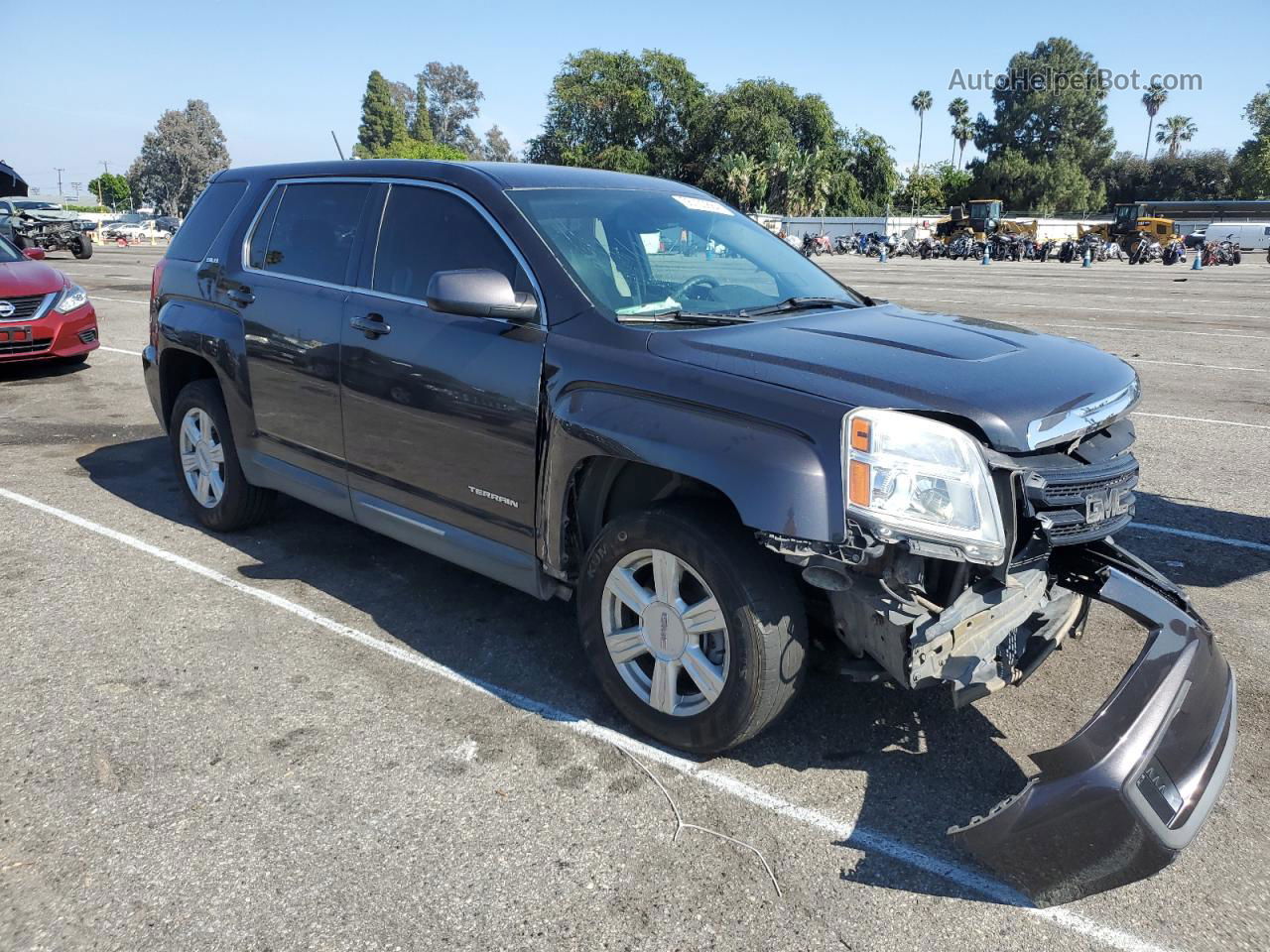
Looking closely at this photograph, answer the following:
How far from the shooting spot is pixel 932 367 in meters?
3.02

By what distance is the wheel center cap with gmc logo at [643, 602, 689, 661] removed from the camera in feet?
10.3

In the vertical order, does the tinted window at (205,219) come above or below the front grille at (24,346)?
above

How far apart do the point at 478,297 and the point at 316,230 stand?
5.23 ft

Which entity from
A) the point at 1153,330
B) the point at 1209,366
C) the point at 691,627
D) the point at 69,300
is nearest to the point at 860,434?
the point at 691,627

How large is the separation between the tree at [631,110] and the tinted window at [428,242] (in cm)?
7808

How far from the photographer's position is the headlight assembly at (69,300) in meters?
9.97

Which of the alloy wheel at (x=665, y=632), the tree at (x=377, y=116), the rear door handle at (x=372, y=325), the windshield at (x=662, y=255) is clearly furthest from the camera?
the tree at (x=377, y=116)

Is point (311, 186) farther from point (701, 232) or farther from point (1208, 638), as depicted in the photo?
point (1208, 638)

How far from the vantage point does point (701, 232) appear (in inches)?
165

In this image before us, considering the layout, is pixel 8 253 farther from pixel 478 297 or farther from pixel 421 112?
pixel 421 112

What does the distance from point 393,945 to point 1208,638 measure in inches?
94.9

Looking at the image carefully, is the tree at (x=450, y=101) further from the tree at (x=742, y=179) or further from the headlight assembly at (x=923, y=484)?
the headlight assembly at (x=923, y=484)

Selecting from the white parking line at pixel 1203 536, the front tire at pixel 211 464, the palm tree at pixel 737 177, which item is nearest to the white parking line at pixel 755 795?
the front tire at pixel 211 464

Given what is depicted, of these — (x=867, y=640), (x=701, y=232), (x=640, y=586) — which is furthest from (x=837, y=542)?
(x=701, y=232)
